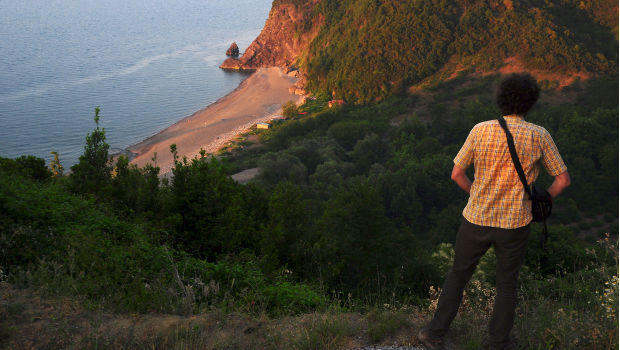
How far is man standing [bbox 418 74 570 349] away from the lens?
3.20m

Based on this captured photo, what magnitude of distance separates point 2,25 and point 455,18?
89.6 metres

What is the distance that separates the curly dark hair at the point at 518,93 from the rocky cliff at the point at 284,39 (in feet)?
264

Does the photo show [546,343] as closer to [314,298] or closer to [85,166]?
→ [314,298]

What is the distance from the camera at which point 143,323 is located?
4.06m

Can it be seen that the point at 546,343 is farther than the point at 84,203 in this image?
No

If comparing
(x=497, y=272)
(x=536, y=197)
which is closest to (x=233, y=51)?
(x=497, y=272)

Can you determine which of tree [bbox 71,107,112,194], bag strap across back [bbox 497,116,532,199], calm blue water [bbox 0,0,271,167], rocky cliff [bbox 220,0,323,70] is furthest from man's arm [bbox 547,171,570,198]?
rocky cliff [bbox 220,0,323,70]

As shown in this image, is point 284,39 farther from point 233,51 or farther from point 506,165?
point 506,165

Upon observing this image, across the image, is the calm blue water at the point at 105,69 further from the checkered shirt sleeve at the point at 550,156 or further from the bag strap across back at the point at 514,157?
the checkered shirt sleeve at the point at 550,156

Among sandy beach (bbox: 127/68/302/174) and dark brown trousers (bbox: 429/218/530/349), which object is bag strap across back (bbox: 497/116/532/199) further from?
sandy beach (bbox: 127/68/302/174)

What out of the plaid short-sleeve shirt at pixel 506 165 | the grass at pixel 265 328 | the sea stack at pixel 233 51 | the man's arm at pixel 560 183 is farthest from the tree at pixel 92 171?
the sea stack at pixel 233 51

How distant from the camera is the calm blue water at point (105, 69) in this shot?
49812mm

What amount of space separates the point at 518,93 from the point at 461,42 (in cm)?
6139

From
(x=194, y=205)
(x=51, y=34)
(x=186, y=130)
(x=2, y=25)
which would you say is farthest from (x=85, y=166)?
(x=2, y=25)
